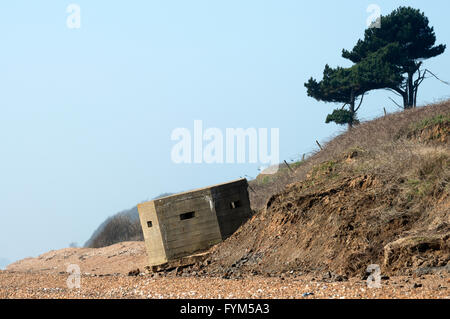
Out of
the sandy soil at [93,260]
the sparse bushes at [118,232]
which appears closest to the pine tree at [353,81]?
Answer: the sparse bushes at [118,232]

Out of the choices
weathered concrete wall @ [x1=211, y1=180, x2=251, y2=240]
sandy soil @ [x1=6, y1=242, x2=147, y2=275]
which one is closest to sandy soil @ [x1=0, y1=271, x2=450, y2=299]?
weathered concrete wall @ [x1=211, y1=180, x2=251, y2=240]

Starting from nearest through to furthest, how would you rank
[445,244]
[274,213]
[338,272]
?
[445,244]
[338,272]
[274,213]

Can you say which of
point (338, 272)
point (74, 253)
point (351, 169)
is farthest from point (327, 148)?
point (338, 272)

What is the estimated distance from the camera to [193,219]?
17.8 meters

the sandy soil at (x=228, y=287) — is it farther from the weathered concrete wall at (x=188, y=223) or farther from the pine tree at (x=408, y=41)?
the pine tree at (x=408, y=41)

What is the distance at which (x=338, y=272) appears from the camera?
43.1 feet

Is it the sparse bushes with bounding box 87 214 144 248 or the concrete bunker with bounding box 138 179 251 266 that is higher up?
the concrete bunker with bounding box 138 179 251 266

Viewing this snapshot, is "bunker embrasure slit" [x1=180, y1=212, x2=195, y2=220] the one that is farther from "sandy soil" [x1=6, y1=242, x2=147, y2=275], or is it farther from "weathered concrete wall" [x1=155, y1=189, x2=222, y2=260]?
"sandy soil" [x1=6, y1=242, x2=147, y2=275]

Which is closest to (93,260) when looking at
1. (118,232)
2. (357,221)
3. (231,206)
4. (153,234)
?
(118,232)

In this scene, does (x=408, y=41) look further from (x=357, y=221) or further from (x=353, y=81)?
(x=357, y=221)

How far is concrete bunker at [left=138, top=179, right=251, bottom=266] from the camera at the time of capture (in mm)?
17703
